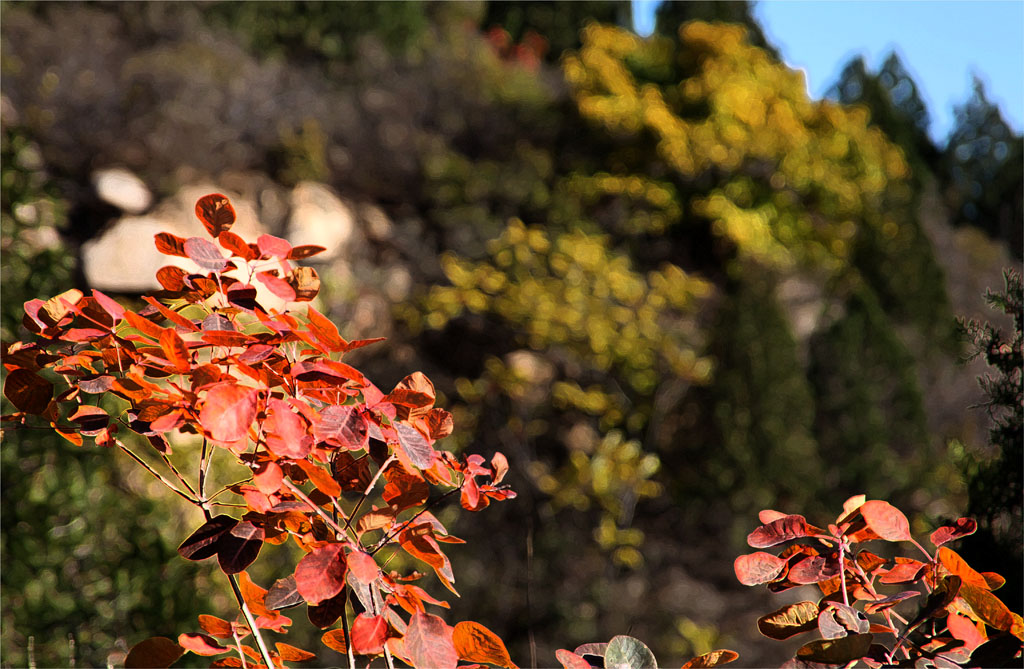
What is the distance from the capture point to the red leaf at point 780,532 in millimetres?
959

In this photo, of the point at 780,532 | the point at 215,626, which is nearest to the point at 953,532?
the point at 780,532

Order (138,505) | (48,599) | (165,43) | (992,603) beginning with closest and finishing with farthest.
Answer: (992,603), (48,599), (138,505), (165,43)

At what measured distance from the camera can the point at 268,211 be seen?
5641 mm

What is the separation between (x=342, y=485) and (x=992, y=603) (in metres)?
0.80

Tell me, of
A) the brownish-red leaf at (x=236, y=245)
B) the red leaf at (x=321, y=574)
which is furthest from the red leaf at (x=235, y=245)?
the red leaf at (x=321, y=574)

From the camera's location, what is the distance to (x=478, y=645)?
0.86m

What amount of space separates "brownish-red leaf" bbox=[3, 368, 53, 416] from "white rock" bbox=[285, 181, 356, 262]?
4.56 meters

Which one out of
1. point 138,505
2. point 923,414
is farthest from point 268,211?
point 923,414

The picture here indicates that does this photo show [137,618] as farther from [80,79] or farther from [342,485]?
[80,79]

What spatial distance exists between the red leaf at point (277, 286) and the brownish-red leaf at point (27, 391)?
0.29 m

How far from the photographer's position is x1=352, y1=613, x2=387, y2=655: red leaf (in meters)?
0.80

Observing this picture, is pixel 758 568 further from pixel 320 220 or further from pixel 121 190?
pixel 121 190

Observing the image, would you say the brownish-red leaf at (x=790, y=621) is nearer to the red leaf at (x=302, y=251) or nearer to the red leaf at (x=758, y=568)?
the red leaf at (x=758, y=568)

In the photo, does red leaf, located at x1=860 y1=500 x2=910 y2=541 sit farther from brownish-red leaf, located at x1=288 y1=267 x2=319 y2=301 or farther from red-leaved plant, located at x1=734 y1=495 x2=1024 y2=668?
brownish-red leaf, located at x1=288 y1=267 x2=319 y2=301
